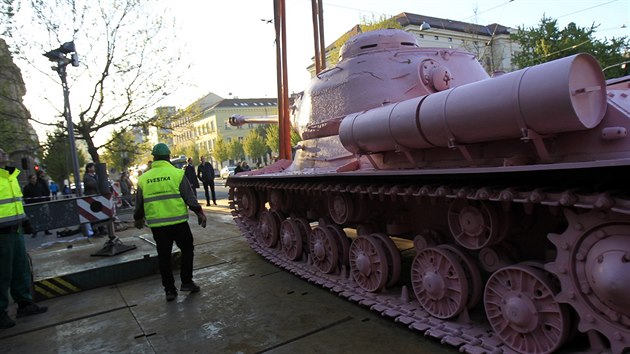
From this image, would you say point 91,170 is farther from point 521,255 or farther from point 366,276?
point 521,255

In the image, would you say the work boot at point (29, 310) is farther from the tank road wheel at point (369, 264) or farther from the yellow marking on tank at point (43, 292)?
the tank road wheel at point (369, 264)

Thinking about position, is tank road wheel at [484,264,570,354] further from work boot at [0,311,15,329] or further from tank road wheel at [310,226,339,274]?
work boot at [0,311,15,329]

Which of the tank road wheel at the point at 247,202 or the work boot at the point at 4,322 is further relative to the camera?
the tank road wheel at the point at 247,202

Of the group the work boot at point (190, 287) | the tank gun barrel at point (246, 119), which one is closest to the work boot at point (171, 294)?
the work boot at point (190, 287)

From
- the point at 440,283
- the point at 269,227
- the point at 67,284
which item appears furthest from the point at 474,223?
the point at 67,284

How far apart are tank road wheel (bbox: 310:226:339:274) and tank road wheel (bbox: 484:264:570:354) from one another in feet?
8.20

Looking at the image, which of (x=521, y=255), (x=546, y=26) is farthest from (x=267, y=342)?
(x=546, y=26)

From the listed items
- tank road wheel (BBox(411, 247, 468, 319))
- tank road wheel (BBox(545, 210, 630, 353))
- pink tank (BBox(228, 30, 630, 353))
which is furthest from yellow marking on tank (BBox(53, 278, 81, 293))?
tank road wheel (BBox(545, 210, 630, 353))

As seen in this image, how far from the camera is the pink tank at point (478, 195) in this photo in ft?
9.69

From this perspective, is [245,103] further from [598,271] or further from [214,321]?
[598,271]

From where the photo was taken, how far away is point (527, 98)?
10.00 feet

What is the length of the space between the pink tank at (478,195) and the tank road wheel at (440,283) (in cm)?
1

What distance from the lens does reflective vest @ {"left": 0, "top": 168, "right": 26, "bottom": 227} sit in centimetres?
511

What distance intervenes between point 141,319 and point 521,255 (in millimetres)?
4120
